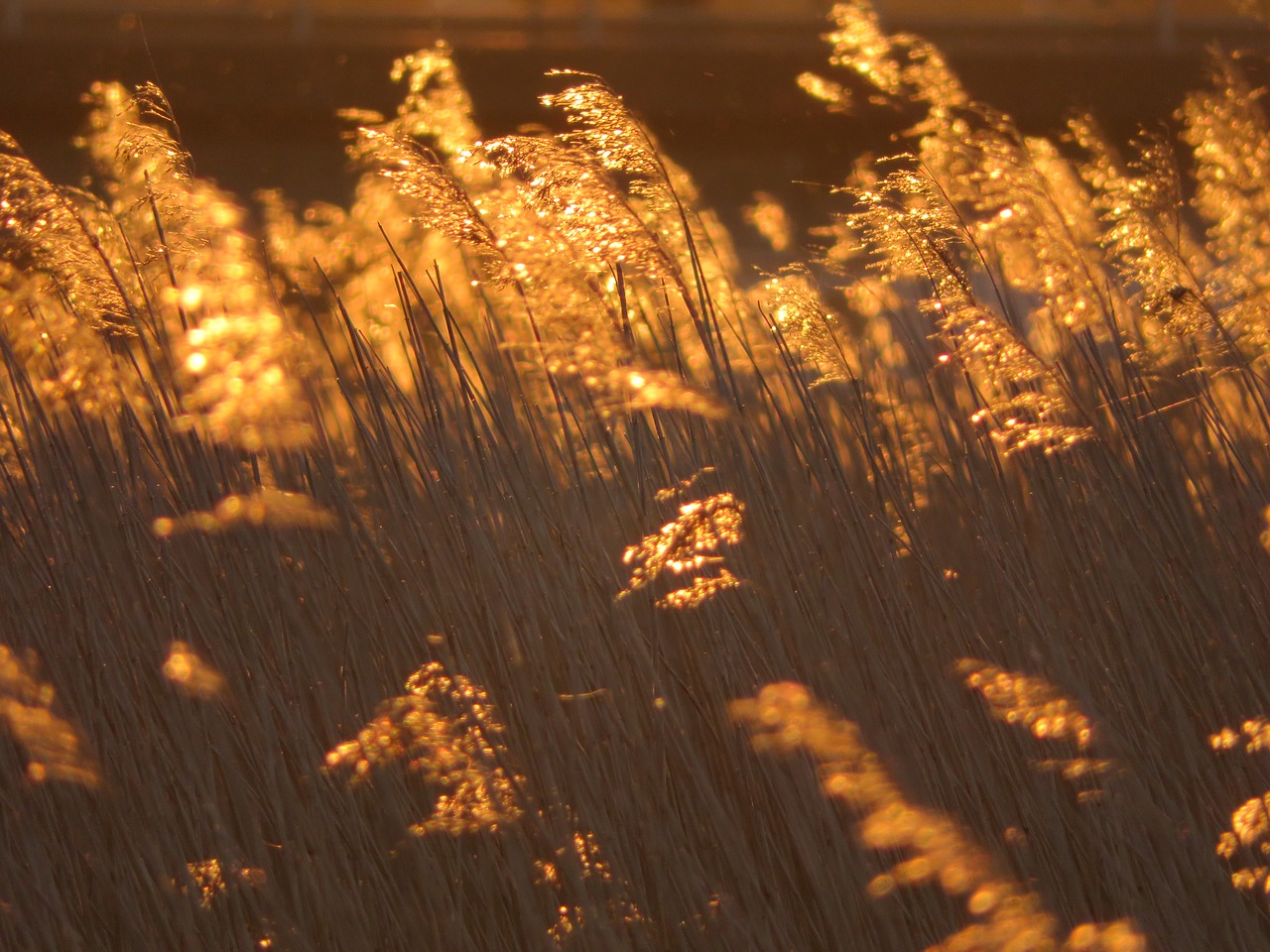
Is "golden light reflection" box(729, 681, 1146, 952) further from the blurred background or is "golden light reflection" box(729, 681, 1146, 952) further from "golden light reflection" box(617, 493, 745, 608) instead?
the blurred background

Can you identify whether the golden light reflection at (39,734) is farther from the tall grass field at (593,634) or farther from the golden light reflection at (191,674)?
the golden light reflection at (191,674)

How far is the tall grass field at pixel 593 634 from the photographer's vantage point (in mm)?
1258

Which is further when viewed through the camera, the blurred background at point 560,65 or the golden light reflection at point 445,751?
the blurred background at point 560,65

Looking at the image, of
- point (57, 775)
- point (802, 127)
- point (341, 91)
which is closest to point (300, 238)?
point (57, 775)

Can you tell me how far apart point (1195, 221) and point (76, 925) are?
5.80 m

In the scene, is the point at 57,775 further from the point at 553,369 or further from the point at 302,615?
the point at 553,369

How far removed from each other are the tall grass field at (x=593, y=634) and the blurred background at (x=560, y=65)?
5.55 metres

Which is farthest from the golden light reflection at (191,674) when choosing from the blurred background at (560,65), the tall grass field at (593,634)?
the blurred background at (560,65)

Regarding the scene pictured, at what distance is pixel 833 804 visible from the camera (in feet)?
4.11

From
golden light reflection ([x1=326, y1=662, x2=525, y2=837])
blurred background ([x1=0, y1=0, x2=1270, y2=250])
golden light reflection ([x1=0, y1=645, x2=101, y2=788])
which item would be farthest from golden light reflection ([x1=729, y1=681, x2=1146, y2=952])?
blurred background ([x1=0, y1=0, x2=1270, y2=250])

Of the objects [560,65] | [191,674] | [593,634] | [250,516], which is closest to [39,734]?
[191,674]

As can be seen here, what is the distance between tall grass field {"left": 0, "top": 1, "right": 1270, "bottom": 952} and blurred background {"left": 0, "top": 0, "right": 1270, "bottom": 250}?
18.2 ft

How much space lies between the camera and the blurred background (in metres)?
6.70

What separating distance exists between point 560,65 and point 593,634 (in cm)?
616
